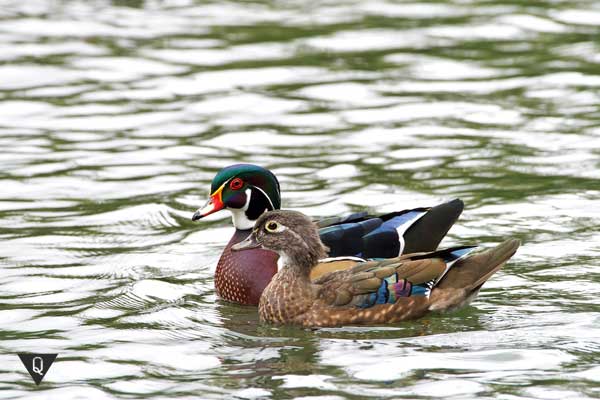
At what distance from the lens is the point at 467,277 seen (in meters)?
9.93

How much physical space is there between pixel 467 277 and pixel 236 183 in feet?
6.54

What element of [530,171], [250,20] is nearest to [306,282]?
[530,171]

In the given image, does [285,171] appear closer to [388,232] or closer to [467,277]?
[388,232]

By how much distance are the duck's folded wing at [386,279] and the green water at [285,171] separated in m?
0.25

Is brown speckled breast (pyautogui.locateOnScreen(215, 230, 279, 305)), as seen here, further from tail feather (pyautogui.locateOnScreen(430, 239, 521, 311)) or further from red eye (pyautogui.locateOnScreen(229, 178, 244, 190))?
tail feather (pyautogui.locateOnScreen(430, 239, 521, 311))

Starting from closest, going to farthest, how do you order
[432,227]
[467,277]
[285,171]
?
[467,277] < [432,227] < [285,171]

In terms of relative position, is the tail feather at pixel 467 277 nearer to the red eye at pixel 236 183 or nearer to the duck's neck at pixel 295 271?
the duck's neck at pixel 295 271

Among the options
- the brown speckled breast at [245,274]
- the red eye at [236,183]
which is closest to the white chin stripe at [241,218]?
the red eye at [236,183]

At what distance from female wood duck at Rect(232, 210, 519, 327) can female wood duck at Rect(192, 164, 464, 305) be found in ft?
0.68

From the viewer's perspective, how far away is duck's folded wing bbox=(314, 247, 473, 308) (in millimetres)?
9672

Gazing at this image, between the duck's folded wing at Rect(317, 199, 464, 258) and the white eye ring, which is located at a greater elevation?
the white eye ring

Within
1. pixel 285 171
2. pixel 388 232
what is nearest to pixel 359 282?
pixel 388 232

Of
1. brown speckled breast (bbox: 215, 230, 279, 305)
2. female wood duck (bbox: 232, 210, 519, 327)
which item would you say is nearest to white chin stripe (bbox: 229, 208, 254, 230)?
brown speckled breast (bbox: 215, 230, 279, 305)

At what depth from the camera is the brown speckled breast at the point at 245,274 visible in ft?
34.7
